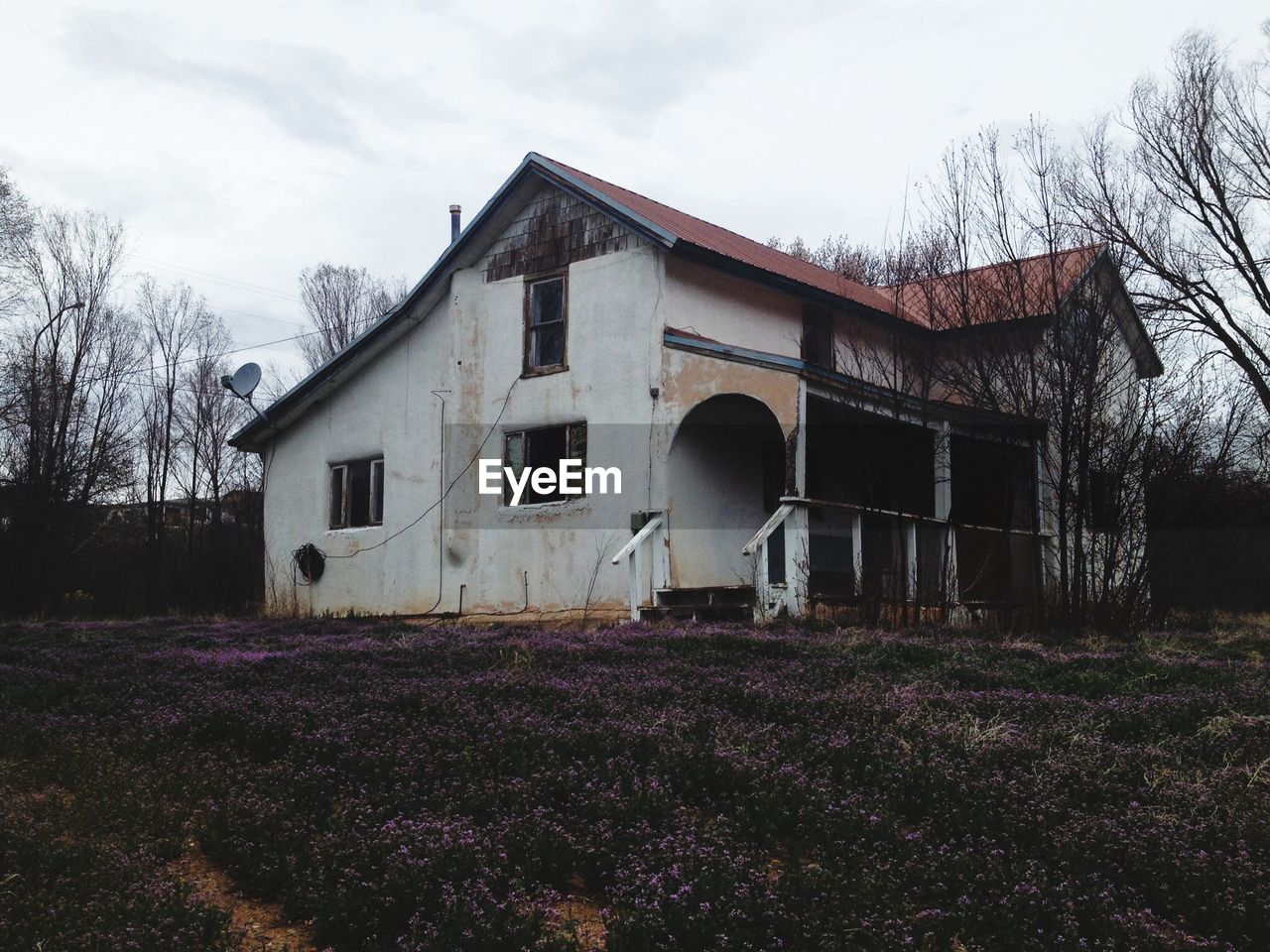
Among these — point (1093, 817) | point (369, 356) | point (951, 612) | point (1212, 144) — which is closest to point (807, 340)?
point (951, 612)

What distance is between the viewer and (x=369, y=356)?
66.9ft

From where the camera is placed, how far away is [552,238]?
17.9 metres

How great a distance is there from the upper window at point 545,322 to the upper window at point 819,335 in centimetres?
419

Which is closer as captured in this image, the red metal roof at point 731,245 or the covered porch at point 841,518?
the covered porch at point 841,518

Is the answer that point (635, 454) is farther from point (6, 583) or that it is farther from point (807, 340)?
point (6, 583)

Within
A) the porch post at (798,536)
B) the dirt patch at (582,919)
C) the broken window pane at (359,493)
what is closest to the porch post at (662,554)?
the porch post at (798,536)

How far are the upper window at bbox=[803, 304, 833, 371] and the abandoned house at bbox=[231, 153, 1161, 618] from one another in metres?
0.04

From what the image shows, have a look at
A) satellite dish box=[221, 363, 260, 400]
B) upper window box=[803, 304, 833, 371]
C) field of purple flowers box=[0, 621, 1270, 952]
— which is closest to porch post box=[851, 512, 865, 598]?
field of purple flowers box=[0, 621, 1270, 952]

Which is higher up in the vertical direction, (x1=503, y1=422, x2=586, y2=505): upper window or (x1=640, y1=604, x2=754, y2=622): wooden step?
(x1=503, y1=422, x2=586, y2=505): upper window

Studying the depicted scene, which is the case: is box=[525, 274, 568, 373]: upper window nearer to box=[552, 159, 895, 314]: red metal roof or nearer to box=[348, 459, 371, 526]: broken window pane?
A: box=[552, 159, 895, 314]: red metal roof

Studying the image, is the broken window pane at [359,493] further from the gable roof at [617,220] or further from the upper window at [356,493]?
the gable roof at [617,220]

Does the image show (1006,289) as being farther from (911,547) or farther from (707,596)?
(707,596)

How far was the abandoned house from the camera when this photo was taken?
14.8 metres

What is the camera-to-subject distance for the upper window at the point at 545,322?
17.7m
